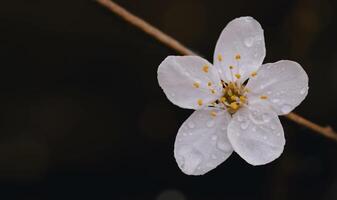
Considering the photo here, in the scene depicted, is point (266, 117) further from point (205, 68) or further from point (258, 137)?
point (205, 68)

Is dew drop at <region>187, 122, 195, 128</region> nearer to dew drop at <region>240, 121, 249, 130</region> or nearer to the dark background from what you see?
dew drop at <region>240, 121, 249, 130</region>

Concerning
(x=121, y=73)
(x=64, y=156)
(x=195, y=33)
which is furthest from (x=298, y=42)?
(x=64, y=156)

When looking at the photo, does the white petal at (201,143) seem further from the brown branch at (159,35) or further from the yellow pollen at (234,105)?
the brown branch at (159,35)

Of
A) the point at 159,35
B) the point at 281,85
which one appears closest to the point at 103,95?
the point at 159,35

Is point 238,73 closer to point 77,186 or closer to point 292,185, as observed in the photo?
point 292,185

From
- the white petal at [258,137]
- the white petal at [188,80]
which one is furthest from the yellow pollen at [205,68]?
the white petal at [258,137]
